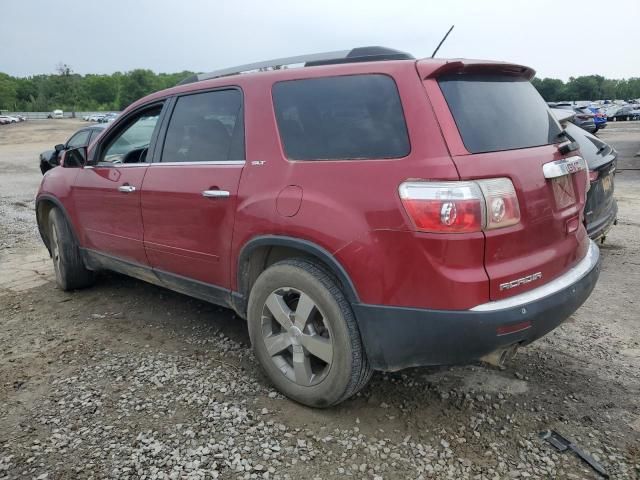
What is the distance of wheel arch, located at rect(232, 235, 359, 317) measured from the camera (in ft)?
8.21

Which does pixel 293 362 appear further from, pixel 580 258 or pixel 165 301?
pixel 165 301

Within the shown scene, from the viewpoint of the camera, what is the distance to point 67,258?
477 centimetres

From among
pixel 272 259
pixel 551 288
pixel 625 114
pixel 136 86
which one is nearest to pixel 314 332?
pixel 272 259

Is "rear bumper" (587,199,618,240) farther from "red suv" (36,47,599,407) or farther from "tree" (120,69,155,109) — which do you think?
"tree" (120,69,155,109)

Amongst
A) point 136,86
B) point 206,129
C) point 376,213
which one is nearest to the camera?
point 376,213

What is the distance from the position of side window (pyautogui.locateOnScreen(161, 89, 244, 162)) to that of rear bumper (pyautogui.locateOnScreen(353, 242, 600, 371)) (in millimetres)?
1323

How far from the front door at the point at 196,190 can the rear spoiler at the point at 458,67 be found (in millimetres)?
1174

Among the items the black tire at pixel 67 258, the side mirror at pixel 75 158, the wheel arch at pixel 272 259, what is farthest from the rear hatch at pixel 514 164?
the black tire at pixel 67 258

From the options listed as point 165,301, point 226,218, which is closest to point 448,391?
point 226,218

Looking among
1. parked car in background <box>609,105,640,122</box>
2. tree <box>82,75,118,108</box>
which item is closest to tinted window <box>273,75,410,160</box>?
parked car in background <box>609,105,640,122</box>

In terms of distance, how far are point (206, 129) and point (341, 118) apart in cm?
115

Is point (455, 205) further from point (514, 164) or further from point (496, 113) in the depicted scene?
point (496, 113)

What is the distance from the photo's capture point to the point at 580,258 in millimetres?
2811

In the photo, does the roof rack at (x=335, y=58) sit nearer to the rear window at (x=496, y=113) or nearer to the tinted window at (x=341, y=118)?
the tinted window at (x=341, y=118)
